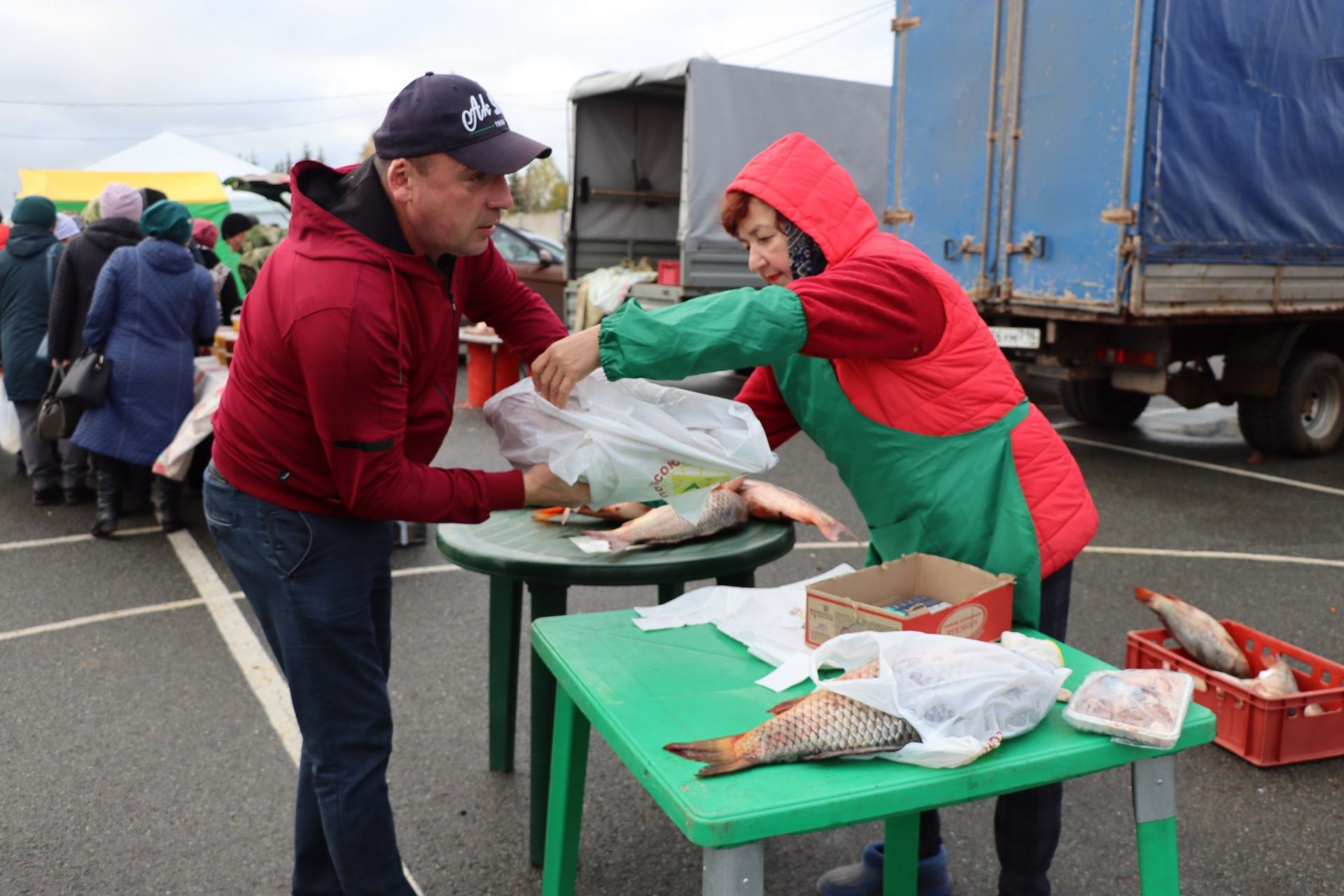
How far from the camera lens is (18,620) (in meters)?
5.08

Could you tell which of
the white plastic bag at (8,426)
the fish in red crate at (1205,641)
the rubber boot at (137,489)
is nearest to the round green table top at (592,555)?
the fish in red crate at (1205,641)

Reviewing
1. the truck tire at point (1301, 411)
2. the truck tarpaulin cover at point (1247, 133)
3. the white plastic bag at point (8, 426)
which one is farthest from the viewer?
the truck tire at point (1301, 411)

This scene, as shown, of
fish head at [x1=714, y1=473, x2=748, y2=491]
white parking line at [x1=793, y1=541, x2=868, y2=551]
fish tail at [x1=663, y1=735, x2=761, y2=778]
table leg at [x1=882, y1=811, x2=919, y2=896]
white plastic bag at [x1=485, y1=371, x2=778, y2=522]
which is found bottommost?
table leg at [x1=882, y1=811, x2=919, y2=896]

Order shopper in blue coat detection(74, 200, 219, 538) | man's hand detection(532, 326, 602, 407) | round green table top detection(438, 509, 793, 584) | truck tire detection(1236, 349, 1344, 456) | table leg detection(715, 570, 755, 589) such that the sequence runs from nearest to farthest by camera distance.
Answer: man's hand detection(532, 326, 602, 407) → round green table top detection(438, 509, 793, 584) → table leg detection(715, 570, 755, 589) → shopper in blue coat detection(74, 200, 219, 538) → truck tire detection(1236, 349, 1344, 456)

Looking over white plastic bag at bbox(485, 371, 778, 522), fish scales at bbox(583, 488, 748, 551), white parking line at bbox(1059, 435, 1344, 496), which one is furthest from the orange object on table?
white plastic bag at bbox(485, 371, 778, 522)

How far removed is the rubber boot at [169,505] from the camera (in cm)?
660

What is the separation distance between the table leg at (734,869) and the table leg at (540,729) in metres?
1.48

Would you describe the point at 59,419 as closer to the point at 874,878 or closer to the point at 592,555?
the point at 592,555

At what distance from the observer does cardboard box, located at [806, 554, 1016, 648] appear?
199 centimetres

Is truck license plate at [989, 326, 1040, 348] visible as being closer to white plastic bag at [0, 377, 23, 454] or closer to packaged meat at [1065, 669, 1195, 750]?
packaged meat at [1065, 669, 1195, 750]

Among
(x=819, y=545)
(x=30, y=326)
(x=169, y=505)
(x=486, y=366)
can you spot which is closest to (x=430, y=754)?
(x=819, y=545)

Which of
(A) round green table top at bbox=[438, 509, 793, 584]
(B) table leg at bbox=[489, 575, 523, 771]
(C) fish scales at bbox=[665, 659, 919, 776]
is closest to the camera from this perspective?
(C) fish scales at bbox=[665, 659, 919, 776]

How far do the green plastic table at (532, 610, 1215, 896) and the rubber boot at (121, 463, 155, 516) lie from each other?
220 inches

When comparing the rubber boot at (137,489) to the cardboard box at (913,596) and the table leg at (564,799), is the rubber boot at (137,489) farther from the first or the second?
the cardboard box at (913,596)
